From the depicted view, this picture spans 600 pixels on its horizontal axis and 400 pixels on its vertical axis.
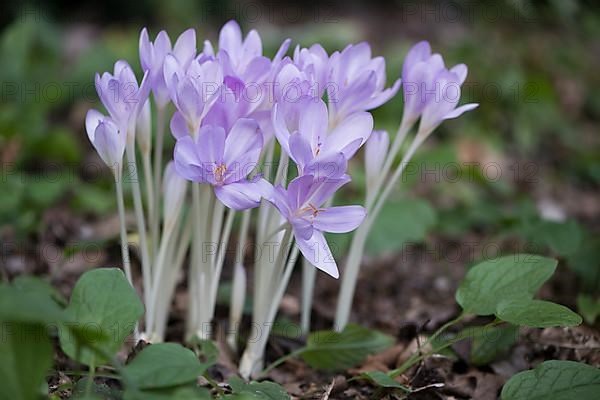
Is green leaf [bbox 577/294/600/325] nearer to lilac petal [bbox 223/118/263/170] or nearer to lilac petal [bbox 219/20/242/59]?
lilac petal [bbox 223/118/263/170]

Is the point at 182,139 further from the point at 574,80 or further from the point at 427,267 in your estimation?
the point at 574,80

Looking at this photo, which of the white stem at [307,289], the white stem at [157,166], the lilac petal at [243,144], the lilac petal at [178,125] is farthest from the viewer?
the white stem at [307,289]

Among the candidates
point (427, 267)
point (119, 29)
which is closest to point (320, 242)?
point (427, 267)

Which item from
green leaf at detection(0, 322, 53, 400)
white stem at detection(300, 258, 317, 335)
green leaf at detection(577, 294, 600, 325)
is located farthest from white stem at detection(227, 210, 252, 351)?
green leaf at detection(577, 294, 600, 325)

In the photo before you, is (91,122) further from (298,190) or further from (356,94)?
(356,94)

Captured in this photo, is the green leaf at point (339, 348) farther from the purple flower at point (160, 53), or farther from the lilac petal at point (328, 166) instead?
the purple flower at point (160, 53)

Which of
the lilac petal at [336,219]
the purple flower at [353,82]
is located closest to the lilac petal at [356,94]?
the purple flower at [353,82]

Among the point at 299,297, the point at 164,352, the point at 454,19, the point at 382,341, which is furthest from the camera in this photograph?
the point at 454,19

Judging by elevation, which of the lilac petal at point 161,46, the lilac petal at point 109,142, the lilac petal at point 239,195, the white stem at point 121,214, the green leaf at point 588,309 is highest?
the lilac petal at point 161,46
